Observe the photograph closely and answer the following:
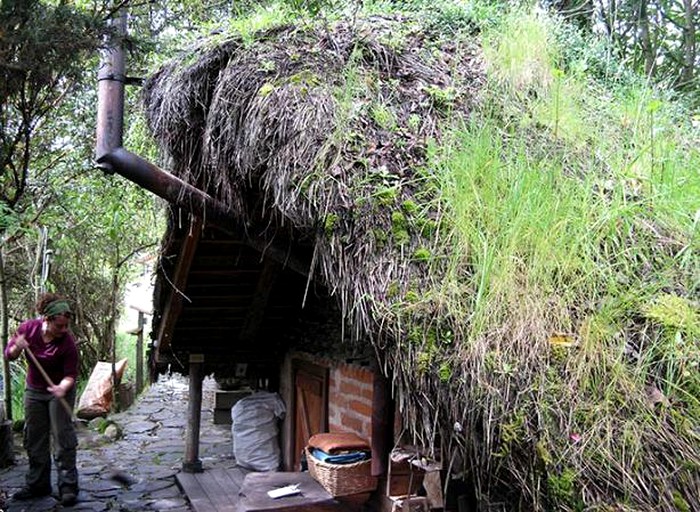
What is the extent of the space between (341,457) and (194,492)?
2119 millimetres

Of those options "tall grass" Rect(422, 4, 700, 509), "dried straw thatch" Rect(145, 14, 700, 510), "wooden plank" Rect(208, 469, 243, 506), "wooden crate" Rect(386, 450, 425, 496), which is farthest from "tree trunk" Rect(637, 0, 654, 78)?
"wooden plank" Rect(208, 469, 243, 506)

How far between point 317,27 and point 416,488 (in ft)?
9.45

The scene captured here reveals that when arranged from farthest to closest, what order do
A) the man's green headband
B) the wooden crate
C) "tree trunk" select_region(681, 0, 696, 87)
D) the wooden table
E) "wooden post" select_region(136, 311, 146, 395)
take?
"wooden post" select_region(136, 311, 146, 395) → "tree trunk" select_region(681, 0, 696, 87) → the man's green headband → the wooden table → the wooden crate

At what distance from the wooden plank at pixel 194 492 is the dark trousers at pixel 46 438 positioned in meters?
0.90

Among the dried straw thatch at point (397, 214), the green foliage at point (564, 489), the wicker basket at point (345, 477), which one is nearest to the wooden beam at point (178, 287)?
the dried straw thatch at point (397, 214)

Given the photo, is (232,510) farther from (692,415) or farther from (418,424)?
(692,415)

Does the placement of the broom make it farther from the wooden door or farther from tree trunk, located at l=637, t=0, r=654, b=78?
tree trunk, located at l=637, t=0, r=654, b=78

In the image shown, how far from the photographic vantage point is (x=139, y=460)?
655cm

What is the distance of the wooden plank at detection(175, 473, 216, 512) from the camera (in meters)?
5.10

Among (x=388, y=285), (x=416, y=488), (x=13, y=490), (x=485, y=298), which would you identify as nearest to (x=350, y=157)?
(x=388, y=285)

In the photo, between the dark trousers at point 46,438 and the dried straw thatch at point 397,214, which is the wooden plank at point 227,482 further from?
the dried straw thatch at point 397,214

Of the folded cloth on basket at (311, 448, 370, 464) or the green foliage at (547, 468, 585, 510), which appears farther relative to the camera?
the folded cloth on basket at (311, 448, 370, 464)

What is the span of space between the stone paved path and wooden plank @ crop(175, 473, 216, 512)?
6 centimetres

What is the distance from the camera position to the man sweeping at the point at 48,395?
15.9 feet
